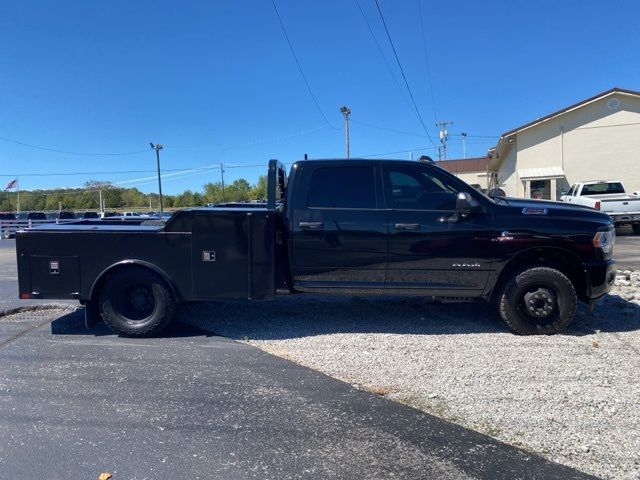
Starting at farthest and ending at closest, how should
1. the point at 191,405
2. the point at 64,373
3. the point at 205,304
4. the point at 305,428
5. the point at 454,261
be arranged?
the point at 205,304 → the point at 454,261 → the point at 64,373 → the point at 191,405 → the point at 305,428

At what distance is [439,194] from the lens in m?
5.96

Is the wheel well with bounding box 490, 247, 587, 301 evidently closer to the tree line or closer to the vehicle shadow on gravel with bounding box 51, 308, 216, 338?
the vehicle shadow on gravel with bounding box 51, 308, 216, 338

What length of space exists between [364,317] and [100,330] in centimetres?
344

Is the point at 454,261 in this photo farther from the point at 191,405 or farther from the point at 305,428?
the point at 191,405

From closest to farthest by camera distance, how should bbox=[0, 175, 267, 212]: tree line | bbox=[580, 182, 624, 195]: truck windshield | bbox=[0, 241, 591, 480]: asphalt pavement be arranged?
bbox=[0, 241, 591, 480]: asphalt pavement < bbox=[580, 182, 624, 195]: truck windshield < bbox=[0, 175, 267, 212]: tree line

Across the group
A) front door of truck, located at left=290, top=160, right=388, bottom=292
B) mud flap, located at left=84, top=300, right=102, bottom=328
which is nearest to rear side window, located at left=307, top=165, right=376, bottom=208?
front door of truck, located at left=290, top=160, right=388, bottom=292

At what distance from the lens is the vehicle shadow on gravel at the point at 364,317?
20.5 feet

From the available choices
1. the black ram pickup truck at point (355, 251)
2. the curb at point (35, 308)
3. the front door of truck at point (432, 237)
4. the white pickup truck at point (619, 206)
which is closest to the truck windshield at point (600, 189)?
the white pickup truck at point (619, 206)

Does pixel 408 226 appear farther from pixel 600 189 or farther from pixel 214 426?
pixel 600 189

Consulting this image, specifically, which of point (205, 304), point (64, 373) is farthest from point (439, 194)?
point (64, 373)

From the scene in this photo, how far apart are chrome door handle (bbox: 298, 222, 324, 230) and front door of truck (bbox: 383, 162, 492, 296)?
31.8 inches

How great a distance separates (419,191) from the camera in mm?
5996

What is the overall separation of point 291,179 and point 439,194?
5.79 ft

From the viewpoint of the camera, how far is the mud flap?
20.1ft
